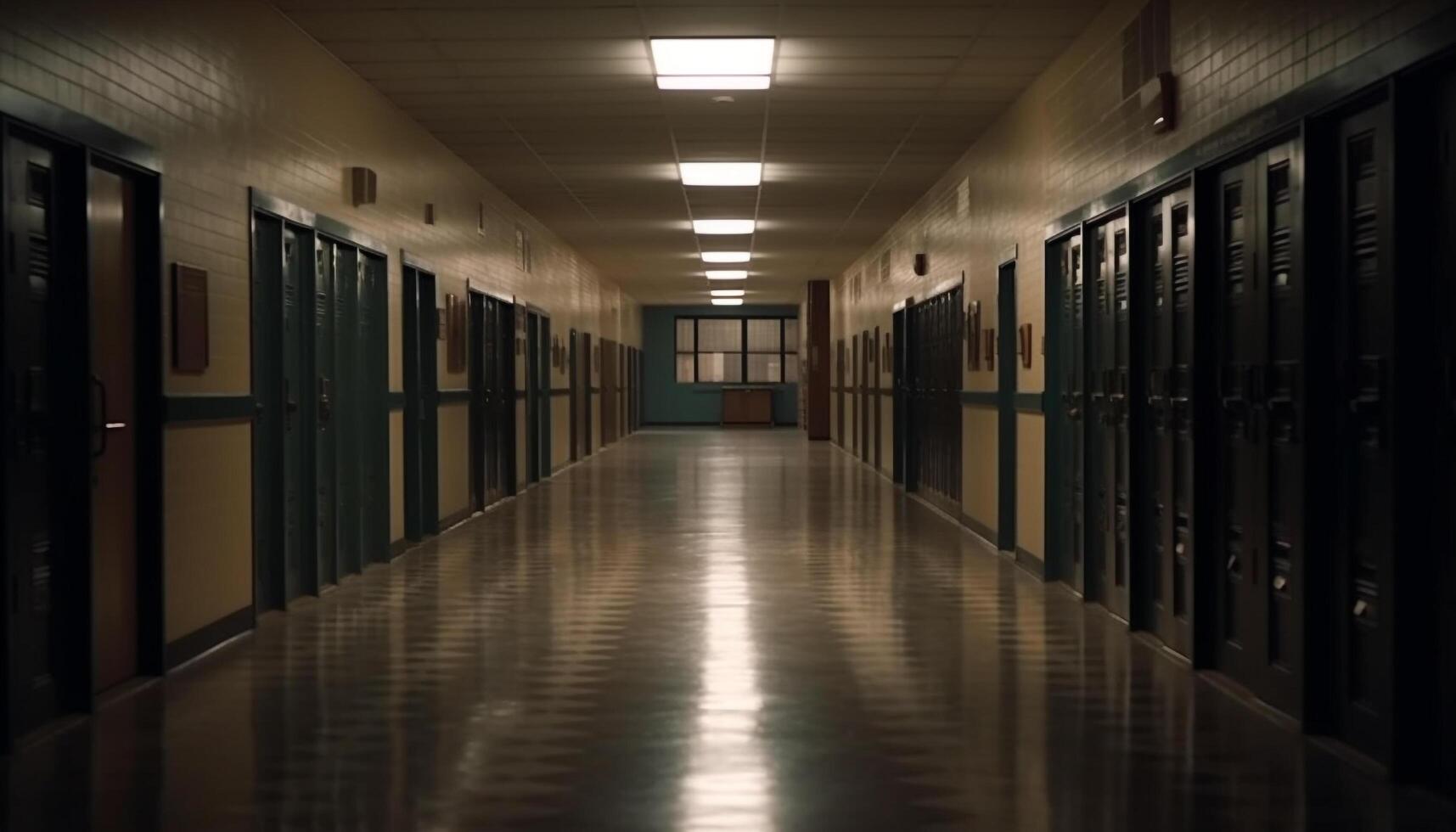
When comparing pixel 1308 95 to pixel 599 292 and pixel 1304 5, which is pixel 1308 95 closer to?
pixel 1304 5

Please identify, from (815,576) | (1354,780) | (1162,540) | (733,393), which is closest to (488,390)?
(815,576)

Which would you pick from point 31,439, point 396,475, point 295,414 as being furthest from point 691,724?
point 396,475

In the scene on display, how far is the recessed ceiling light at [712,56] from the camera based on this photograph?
7.61m

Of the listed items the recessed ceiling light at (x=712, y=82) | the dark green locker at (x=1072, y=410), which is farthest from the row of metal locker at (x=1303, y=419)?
the recessed ceiling light at (x=712, y=82)

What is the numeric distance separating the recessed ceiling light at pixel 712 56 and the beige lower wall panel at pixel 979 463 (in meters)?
3.08

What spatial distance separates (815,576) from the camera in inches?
320

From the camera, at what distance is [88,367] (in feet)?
15.6

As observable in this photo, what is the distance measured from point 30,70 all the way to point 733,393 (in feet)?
102

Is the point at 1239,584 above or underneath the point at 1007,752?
above

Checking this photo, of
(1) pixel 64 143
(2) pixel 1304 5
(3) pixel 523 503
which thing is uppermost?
(2) pixel 1304 5

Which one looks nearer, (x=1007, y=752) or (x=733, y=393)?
(x=1007, y=752)

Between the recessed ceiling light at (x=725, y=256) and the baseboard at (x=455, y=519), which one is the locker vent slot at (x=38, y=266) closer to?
the baseboard at (x=455, y=519)

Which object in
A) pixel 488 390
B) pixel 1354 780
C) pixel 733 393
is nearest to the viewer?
pixel 1354 780

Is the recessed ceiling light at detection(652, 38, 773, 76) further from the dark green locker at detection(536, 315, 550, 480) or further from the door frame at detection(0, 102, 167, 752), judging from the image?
the dark green locker at detection(536, 315, 550, 480)
